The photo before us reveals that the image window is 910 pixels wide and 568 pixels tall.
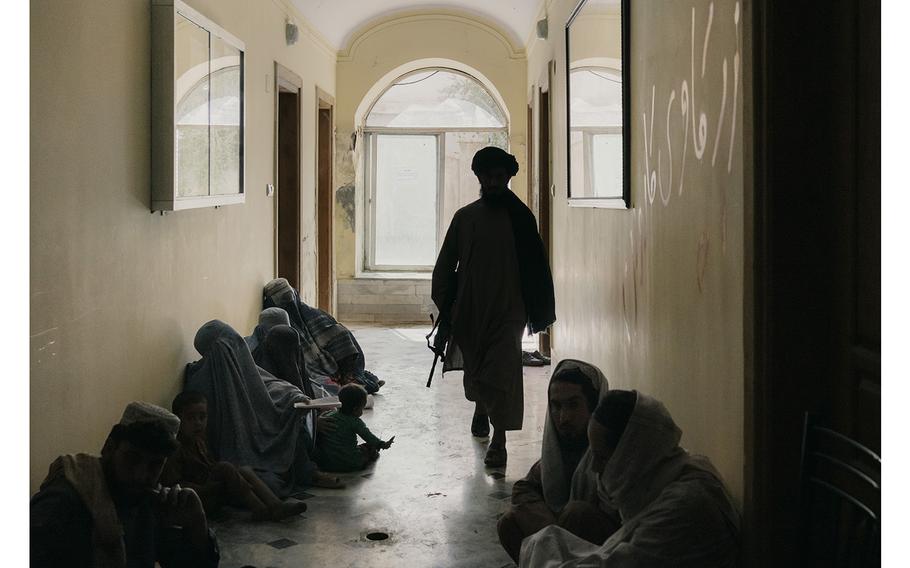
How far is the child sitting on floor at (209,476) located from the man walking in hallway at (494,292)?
4.32 feet

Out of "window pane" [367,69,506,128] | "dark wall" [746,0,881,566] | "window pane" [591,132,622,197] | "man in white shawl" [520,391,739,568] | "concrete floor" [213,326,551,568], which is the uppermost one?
"window pane" [367,69,506,128]

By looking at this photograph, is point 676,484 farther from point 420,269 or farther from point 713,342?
point 420,269

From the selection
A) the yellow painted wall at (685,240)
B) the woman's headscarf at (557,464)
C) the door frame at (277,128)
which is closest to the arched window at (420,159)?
the door frame at (277,128)

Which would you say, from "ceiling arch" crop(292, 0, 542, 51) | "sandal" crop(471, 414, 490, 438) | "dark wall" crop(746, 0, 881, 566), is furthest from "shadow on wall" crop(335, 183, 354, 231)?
"dark wall" crop(746, 0, 881, 566)

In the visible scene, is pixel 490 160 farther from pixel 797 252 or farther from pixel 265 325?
pixel 797 252

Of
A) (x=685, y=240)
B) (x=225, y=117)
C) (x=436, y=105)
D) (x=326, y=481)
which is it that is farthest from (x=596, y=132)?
(x=436, y=105)

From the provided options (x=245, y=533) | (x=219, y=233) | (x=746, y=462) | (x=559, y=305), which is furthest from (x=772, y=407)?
(x=559, y=305)

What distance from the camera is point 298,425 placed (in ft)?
16.5

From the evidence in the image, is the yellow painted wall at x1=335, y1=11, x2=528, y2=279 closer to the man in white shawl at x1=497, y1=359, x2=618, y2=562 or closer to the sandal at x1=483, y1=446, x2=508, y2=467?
the sandal at x1=483, y1=446, x2=508, y2=467

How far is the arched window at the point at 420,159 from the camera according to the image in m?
13.5

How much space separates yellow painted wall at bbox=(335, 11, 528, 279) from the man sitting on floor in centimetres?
929

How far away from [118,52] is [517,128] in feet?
26.4

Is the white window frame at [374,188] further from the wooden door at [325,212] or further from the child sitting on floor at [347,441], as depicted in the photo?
the child sitting on floor at [347,441]

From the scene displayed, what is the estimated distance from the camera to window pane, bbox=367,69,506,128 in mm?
13508
